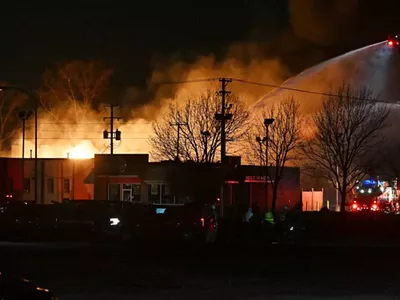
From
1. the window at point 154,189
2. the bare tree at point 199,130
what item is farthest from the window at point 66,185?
the bare tree at point 199,130

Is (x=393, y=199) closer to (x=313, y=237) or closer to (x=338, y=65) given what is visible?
(x=338, y=65)

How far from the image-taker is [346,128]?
193 feet

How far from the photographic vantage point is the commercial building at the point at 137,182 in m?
61.1

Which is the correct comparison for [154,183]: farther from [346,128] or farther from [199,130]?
[346,128]

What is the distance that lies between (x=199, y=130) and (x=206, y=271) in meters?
45.0

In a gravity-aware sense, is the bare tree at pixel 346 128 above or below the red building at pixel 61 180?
above

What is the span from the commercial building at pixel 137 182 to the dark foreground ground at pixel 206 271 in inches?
1122

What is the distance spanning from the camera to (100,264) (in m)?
22.5

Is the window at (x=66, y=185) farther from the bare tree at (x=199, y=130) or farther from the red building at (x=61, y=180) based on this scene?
the bare tree at (x=199, y=130)

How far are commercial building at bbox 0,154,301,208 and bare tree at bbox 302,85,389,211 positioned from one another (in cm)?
658

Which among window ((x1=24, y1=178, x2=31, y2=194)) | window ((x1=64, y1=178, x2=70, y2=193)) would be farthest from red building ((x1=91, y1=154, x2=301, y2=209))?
window ((x1=24, y1=178, x2=31, y2=194))

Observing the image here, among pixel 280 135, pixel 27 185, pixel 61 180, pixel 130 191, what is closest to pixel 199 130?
pixel 280 135

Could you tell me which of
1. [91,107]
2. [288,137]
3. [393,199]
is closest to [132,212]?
[288,137]

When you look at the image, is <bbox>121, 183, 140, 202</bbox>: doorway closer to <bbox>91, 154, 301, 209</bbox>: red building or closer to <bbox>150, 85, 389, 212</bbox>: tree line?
<bbox>91, 154, 301, 209</bbox>: red building
